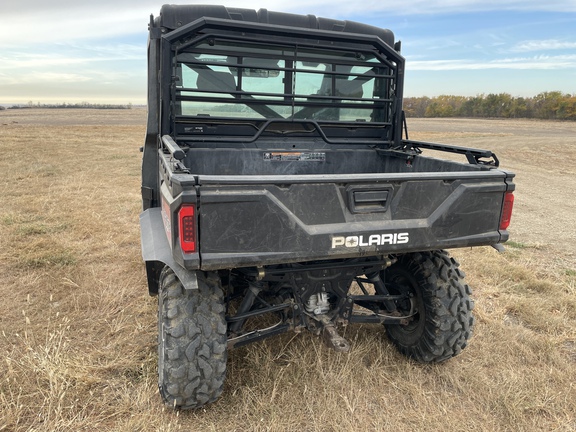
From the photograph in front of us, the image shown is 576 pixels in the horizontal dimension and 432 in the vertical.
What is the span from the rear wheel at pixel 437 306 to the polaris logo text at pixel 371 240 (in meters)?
0.78

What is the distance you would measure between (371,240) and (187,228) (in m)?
0.97

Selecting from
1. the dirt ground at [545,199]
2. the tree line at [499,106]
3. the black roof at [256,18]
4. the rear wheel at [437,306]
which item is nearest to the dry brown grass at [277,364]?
the rear wheel at [437,306]

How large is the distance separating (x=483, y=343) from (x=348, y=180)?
2100 mm

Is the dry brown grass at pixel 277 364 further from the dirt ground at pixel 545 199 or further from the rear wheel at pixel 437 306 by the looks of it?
the dirt ground at pixel 545 199

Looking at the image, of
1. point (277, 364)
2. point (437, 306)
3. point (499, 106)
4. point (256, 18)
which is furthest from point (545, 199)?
point (499, 106)

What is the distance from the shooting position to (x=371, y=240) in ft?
8.23

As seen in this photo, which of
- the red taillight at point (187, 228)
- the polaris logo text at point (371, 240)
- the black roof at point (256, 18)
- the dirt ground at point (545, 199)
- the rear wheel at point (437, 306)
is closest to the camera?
the red taillight at point (187, 228)

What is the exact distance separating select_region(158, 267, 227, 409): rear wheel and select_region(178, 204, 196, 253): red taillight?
1.52 ft

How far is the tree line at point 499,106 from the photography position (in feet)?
192

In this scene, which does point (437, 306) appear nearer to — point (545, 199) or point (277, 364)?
point (277, 364)

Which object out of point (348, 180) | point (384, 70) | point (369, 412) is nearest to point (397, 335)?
point (369, 412)

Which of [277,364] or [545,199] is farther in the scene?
[545,199]

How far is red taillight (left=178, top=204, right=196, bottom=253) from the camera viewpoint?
2187 mm

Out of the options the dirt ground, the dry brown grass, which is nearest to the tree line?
the dirt ground
